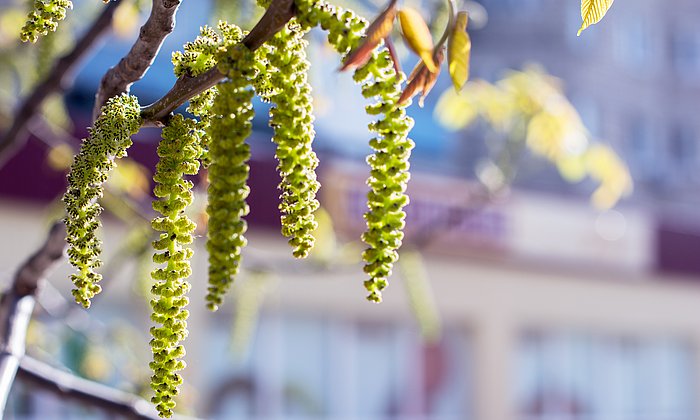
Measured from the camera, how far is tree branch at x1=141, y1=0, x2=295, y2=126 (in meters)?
0.59

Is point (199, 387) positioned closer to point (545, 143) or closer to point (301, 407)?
point (301, 407)

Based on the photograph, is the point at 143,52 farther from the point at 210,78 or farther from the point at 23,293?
the point at 23,293

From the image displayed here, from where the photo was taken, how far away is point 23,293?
43.3 inches

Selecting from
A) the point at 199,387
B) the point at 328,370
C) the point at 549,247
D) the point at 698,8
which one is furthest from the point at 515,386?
the point at 698,8

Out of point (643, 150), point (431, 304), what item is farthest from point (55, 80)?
point (643, 150)

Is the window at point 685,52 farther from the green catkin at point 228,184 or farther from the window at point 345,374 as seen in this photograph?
the green catkin at point 228,184

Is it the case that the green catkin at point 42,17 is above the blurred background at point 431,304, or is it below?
below

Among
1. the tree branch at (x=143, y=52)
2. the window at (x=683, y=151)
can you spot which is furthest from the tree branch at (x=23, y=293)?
the window at (x=683, y=151)

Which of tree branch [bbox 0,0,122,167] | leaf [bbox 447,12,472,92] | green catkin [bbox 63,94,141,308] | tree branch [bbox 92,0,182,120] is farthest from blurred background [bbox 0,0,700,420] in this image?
leaf [bbox 447,12,472,92]

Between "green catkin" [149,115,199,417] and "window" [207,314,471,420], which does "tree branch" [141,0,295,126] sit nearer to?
"green catkin" [149,115,199,417]

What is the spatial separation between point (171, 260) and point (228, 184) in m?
0.09

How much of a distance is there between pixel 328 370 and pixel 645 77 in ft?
31.2

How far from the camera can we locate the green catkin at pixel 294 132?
584mm

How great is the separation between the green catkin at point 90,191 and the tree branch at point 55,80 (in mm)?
750
